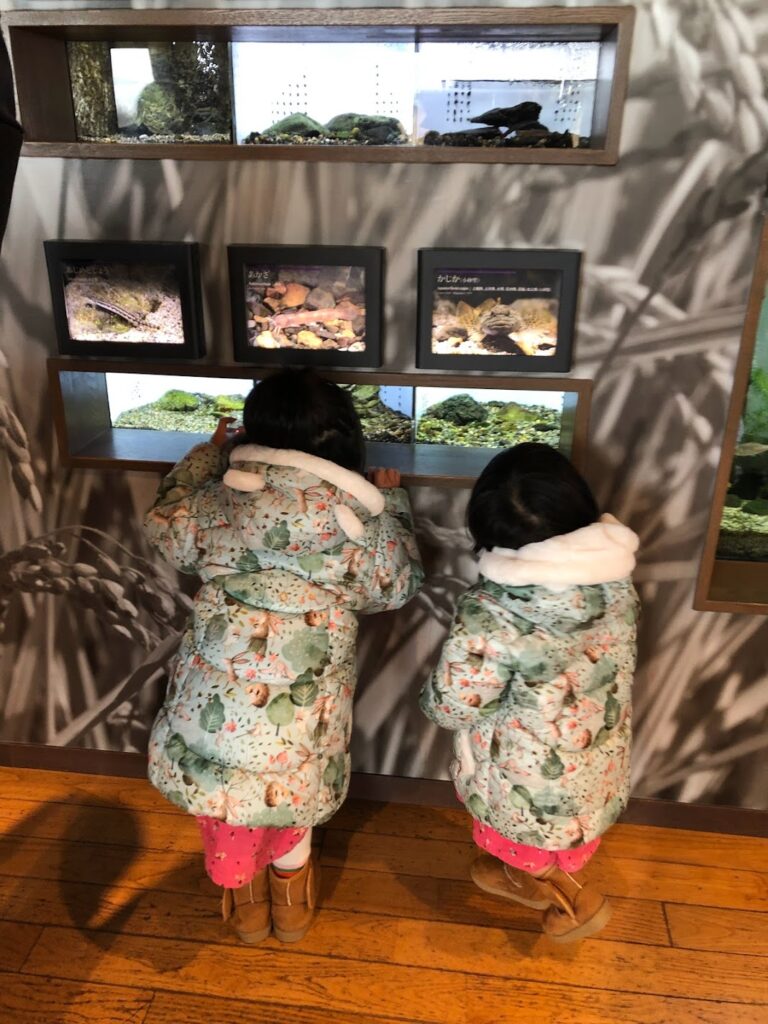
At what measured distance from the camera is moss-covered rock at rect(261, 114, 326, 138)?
1.67m

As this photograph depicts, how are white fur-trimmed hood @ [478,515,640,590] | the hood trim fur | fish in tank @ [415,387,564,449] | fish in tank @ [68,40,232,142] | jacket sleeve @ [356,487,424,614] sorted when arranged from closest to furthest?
white fur-trimmed hood @ [478,515,640,590]
the hood trim fur
jacket sleeve @ [356,487,424,614]
fish in tank @ [68,40,232,142]
fish in tank @ [415,387,564,449]

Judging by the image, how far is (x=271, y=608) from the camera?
1525mm

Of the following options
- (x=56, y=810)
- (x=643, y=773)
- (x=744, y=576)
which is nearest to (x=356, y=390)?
(x=744, y=576)

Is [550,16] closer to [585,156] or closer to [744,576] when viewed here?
Answer: [585,156]

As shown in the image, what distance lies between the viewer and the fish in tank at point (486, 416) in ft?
6.26

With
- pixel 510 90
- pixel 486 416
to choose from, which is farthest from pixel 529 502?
pixel 510 90

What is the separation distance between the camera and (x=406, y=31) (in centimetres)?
156

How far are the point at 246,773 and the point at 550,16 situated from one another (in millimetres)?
1483

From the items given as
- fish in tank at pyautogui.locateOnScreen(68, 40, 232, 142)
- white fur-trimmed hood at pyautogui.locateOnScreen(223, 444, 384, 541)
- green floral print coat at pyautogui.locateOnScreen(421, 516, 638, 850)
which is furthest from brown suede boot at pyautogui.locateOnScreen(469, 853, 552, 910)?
A: fish in tank at pyautogui.locateOnScreen(68, 40, 232, 142)

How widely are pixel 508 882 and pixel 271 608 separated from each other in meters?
0.80

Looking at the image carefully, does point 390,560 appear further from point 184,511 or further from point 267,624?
point 184,511

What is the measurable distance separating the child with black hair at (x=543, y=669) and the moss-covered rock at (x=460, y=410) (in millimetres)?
451

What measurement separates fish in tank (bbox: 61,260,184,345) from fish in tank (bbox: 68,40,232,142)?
0.95 ft

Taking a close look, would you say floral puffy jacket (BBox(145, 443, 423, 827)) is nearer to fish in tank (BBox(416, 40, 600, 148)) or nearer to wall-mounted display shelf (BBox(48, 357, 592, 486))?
wall-mounted display shelf (BBox(48, 357, 592, 486))
